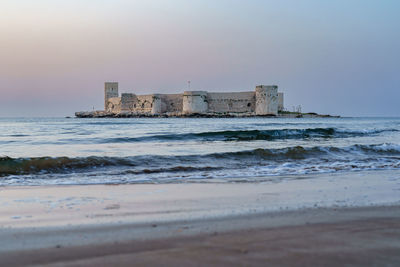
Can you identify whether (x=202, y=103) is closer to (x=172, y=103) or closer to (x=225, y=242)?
(x=172, y=103)

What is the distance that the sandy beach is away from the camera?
1659 mm

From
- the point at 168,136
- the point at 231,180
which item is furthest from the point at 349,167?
the point at 168,136

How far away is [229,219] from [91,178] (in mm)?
2741

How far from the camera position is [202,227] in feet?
7.07

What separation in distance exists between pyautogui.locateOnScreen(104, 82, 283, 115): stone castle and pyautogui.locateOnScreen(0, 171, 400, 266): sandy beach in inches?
1906

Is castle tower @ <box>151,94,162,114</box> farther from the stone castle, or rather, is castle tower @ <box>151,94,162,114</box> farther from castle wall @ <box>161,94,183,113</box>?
castle wall @ <box>161,94,183,113</box>

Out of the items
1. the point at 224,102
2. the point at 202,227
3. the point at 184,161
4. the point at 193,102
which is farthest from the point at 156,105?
the point at 202,227

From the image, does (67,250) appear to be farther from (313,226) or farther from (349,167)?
(349,167)

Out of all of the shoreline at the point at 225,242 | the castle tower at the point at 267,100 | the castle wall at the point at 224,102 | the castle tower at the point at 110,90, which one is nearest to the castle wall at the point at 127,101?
the castle tower at the point at 110,90

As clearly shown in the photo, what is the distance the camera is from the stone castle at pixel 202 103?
51.2 m

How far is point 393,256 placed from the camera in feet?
5.35

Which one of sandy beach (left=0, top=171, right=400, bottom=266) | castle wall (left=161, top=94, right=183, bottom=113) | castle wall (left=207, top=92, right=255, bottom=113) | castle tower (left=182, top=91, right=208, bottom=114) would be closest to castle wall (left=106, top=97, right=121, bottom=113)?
castle wall (left=161, top=94, right=183, bottom=113)

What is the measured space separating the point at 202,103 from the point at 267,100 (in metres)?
8.81

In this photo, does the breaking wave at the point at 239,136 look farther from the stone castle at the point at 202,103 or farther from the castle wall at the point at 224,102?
the castle wall at the point at 224,102
